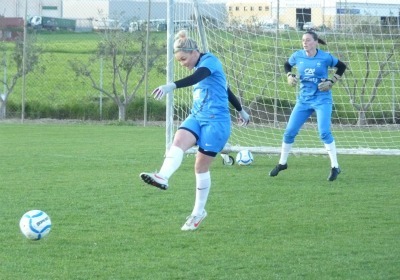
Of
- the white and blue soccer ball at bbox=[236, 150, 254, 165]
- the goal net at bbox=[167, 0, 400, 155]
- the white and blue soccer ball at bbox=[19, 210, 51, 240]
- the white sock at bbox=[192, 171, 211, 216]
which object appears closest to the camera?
the white and blue soccer ball at bbox=[19, 210, 51, 240]

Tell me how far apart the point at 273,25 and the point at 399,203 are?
8750 millimetres

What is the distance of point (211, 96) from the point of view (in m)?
8.61

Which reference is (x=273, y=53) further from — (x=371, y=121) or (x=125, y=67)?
(x=125, y=67)

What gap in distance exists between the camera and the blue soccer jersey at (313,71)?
482 inches

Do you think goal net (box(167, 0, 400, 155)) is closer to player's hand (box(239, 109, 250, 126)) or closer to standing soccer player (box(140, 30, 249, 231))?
player's hand (box(239, 109, 250, 126))

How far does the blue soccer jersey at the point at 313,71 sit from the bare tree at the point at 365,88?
4.19m

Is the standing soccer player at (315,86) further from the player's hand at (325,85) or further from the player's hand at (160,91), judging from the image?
the player's hand at (160,91)

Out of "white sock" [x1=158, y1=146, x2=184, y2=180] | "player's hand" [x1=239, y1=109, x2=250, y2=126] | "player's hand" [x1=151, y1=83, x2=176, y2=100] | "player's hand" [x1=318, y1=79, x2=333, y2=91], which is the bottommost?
"white sock" [x1=158, y1=146, x2=184, y2=180]

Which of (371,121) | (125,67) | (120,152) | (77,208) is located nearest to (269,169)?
(120,152)

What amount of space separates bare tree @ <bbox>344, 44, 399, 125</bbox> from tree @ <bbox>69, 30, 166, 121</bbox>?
5.74m

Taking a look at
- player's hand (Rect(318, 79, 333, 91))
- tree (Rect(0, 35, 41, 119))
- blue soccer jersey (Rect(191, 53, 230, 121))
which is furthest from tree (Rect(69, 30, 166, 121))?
blue soccer jersey (Rect(191, 53, 230, 121))

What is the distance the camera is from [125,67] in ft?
73.7

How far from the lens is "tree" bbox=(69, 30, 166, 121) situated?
878 inches

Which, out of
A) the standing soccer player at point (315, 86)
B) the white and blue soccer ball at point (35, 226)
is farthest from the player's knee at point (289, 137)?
the white and blue soccer ball at point (35, 226)
